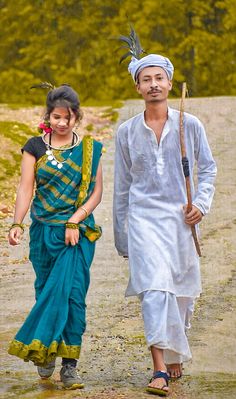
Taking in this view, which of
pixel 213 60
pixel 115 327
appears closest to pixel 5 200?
pixel 115 327

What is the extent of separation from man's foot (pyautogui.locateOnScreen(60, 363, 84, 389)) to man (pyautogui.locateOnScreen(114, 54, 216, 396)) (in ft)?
1.38

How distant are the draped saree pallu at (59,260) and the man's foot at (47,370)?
0.16m

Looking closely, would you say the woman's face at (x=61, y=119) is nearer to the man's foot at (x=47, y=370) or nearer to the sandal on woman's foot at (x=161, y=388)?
the man's foot at (x=47, y=370)

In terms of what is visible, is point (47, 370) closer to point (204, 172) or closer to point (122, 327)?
point (204, 172)

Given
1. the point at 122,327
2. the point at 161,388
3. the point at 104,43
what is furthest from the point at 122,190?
the point at 104,43

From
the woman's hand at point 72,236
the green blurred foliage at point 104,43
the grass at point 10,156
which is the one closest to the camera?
the woman's hand at point 72,236

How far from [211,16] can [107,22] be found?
212 centimetres

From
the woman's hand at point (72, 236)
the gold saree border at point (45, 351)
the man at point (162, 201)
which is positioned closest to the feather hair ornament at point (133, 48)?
the man at point (162, 201)

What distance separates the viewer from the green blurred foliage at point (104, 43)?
26.4 meters

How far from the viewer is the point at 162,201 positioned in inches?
263

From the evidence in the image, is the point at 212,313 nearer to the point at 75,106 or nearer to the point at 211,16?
the point at 75,106

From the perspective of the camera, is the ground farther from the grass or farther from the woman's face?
the woman's face

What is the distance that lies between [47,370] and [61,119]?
1258 millimetres

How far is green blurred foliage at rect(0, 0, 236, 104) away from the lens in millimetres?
26391
